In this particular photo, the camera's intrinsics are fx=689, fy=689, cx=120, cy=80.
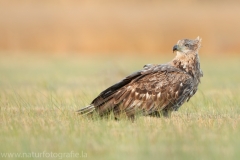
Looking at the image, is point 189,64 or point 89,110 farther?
point 189,64

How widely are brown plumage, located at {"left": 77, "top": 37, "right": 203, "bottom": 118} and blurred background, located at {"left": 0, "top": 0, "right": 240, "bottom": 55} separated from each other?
2275cm

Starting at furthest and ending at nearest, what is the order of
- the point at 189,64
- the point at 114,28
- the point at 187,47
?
the point at 114,28 → the point at 187,47 → the point at 189,64

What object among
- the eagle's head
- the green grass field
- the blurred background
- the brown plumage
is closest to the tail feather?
the brown plumage

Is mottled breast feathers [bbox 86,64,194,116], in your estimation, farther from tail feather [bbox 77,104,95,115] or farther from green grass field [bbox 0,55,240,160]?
green grass field [bbox 0,55,240,160]

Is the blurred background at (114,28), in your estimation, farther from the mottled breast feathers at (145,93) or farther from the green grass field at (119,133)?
the mottled breast feathers at (145,93)

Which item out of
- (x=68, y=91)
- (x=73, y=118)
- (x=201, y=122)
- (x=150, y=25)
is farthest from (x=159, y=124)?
(x=150, y=25)

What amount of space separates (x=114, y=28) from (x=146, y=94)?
27.1 m

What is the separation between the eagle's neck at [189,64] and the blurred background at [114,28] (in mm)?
22087

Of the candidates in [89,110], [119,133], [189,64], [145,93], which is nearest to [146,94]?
[145,93]

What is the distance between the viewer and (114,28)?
1431 inches

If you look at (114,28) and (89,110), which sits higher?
(114,28)

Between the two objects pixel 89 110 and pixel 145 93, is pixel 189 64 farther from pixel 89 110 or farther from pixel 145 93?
pixel 89 110

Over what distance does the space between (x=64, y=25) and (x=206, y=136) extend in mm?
30374

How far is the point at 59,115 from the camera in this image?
31.4 ft
